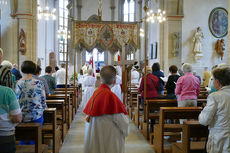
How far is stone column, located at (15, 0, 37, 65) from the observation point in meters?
12.4

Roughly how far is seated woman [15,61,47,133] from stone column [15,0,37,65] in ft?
30.8

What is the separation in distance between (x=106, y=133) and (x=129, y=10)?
24.3m

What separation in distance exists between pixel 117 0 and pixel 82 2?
12.8 feet

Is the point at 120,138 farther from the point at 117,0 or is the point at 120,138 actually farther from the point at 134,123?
the point at 117,0

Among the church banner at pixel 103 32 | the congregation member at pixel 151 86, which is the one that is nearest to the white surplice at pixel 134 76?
the church banner at pixel 103 32

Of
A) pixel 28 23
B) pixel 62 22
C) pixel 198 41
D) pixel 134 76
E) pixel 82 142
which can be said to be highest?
pixel 62 22

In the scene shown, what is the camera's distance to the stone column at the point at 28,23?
40.8 ft

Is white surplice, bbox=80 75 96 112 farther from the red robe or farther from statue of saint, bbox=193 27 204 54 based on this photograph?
statue of saint, bbox=193 27 204 54

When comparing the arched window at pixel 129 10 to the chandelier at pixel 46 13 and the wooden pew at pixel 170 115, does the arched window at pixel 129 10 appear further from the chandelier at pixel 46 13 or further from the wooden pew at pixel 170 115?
the wooden pew at pixel 170 115

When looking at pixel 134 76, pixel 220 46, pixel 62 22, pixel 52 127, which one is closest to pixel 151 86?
pixel 52 127

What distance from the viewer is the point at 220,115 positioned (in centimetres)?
267

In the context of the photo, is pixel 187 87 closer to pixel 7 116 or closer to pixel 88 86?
pixel 7 116

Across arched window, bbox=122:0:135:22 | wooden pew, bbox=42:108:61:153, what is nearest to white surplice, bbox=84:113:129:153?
wooden pew, bbox=42:108:61:153

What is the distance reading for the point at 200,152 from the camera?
3463mm
